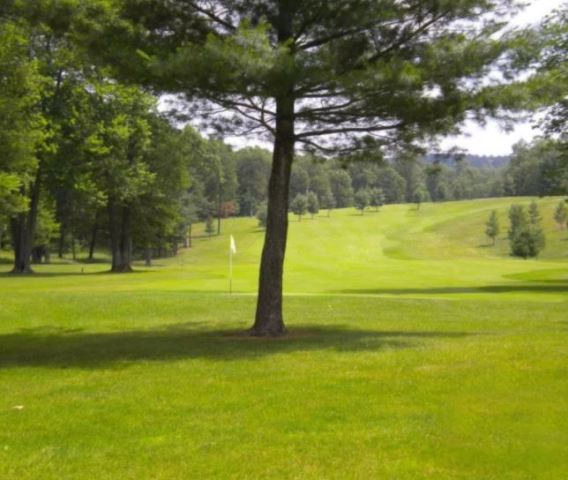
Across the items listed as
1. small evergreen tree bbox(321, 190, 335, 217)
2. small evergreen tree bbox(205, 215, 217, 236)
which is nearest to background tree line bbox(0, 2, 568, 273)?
small evergreen tree bbox(205, 215, 217, 236)

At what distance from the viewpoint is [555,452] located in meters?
5.86

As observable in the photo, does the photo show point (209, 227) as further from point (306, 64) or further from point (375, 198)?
point (306, 64)

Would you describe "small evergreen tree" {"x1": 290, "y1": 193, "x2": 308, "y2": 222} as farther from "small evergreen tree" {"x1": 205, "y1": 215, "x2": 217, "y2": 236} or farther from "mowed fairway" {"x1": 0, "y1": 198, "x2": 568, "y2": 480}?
"mowed fairway" {"x1": 0, "y1": 198, "x2": 568, "y2": 480}

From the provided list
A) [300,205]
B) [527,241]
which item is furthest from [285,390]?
[300,205]

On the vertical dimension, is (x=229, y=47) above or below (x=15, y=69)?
below

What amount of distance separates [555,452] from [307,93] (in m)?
8.17

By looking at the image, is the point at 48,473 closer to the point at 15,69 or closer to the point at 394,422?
the point at 394,422

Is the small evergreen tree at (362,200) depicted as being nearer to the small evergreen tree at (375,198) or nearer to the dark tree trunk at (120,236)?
the small evergreen tree at (375,198)

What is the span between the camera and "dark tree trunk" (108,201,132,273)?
4588 centimetres

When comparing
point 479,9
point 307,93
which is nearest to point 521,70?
point 479,9

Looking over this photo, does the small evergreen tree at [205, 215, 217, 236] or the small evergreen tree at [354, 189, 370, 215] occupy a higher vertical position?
the small evergreen tree at [354, 189, 370, 215]

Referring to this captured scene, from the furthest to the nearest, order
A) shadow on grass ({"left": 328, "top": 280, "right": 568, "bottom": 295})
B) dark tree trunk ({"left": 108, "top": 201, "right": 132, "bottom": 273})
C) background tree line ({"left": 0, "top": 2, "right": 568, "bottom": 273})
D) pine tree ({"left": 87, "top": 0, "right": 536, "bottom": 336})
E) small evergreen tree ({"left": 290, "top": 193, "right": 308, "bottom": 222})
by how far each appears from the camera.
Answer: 1. small evergreen tree ({"left": 290, "top": 193, "right": 308, "bottom": 222})
2. dark tree trunk ({"left": 108, "top": 201, "right": 132, "bottom": 273})
3. shadow on grass ({"left": 328, "top": 280, "right": 568, "bottom": 295})
4. background tree line ({"left": 0, "top": 2, "right": 568, "bottom": 273})
5. pine tree ({"left": 87, "top": 0, "right": 536, "bottom": 336})

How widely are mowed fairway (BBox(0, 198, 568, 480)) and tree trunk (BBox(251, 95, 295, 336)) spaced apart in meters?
0.61

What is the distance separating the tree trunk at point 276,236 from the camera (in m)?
13.8
